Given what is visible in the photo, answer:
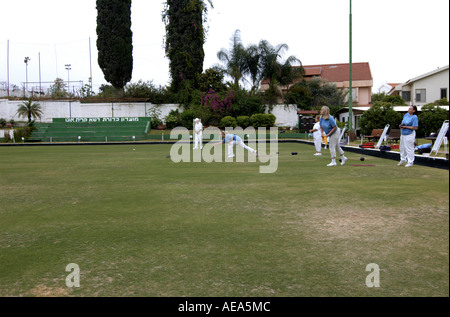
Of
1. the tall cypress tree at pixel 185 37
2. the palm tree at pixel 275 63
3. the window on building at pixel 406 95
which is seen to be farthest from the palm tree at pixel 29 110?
the window on building at pixel 406 95

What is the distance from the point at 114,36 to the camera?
38219mm

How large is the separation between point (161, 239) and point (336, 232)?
186 centimetres

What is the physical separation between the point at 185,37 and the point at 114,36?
7.09m

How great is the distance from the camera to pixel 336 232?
4.19 meters

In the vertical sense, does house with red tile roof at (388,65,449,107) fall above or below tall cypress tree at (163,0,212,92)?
below

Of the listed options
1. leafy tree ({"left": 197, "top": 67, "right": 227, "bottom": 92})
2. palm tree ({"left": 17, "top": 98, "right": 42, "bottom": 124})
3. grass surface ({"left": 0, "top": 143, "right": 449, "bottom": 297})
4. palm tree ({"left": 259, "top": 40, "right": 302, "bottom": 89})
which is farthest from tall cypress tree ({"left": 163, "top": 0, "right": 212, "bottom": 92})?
grass surface ({"left": 0, "top": 143, "right": 449, "bottom": 297})

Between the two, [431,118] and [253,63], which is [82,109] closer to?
[253,63]

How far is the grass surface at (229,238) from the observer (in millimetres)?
2816

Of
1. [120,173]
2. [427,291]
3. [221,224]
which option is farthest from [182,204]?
[120,173]

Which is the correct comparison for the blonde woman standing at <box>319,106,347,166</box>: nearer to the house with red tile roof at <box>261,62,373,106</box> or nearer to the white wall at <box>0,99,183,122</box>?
the white wall at <box>0,99,183,122</box>

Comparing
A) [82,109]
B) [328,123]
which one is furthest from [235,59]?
[328,123]

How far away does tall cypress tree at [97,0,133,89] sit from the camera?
38.1 m

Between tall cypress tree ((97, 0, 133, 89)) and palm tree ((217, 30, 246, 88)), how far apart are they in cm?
949

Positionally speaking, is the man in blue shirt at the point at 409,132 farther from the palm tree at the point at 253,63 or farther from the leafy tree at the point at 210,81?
the palm tree at the point at 253,63
